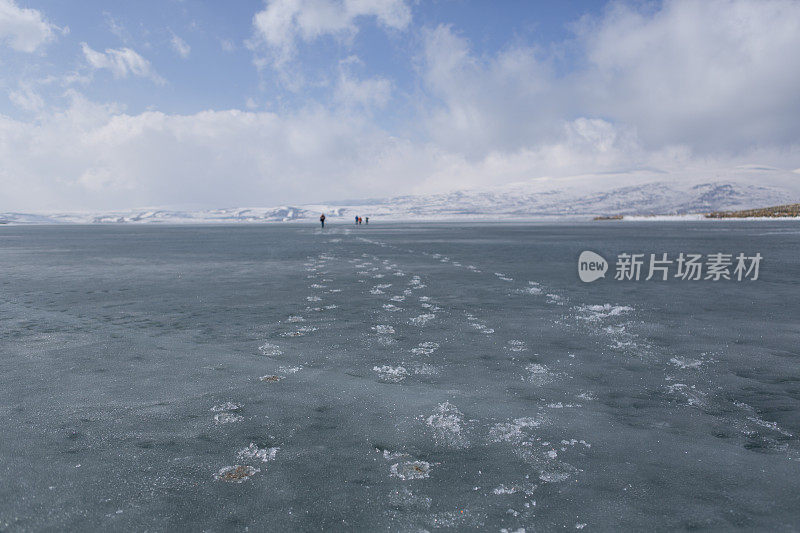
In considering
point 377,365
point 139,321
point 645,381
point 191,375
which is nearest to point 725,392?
point 645,381

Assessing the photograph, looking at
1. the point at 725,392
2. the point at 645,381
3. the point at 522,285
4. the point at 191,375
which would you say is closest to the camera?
the point at 725,392

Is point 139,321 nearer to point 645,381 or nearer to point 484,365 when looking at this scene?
point 484,365

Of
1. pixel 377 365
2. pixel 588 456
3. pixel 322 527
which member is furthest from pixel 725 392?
pixel 322 527

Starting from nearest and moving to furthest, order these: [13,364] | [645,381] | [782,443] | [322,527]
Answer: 1. [322,527]
2. [782,443]
3. [645,381]
4. [13,364]

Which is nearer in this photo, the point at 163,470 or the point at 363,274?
the point at 163,470

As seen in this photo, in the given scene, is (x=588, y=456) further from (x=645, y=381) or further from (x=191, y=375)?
(x=191, y=375)

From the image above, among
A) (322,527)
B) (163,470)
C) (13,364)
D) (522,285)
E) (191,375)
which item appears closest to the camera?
(322,527)
